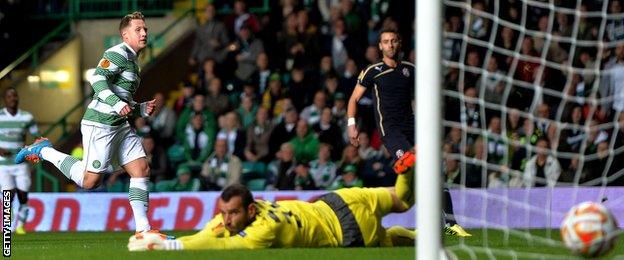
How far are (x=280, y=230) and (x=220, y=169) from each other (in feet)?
27.5

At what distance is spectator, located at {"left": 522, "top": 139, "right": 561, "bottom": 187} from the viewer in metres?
13.2

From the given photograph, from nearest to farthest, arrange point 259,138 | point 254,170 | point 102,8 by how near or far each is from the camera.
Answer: point 254,170 < point 259,138 < point 102,8

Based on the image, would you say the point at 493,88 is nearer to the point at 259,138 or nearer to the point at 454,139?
the point at 454,139

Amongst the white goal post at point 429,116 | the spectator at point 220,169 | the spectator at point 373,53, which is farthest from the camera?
the spectator at point 373,53

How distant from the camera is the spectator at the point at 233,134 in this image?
57.4 ft

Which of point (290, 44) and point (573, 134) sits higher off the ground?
point (290, 44)

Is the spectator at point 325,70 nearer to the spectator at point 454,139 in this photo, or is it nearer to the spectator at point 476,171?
the spectator at point 476,171

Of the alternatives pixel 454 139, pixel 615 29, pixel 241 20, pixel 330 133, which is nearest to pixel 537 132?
pixel 454 139

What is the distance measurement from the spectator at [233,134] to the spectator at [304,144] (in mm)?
741

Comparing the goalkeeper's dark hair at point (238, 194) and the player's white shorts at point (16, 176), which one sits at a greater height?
the goalkeeper's dark hair at point (238, 194)

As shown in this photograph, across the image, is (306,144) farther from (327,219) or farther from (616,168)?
(327,219)

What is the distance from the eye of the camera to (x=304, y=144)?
55.7ft

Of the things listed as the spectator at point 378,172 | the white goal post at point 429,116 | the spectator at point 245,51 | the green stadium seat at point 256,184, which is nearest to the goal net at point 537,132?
the spectator at point 378,172

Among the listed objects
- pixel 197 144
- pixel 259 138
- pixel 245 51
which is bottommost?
pixel 197 144
